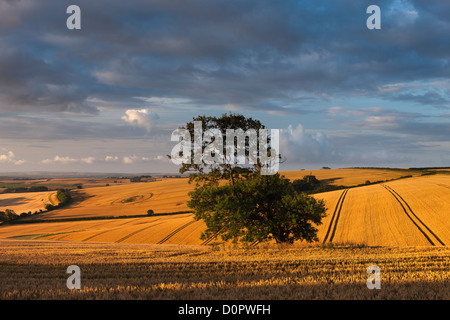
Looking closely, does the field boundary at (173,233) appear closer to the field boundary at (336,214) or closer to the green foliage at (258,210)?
the green foliage at (258,210)

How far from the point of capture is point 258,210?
30594 millimetres

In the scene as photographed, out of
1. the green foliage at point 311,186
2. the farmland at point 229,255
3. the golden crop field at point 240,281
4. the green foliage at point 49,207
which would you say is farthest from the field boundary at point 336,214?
the green foliage at point 49,207

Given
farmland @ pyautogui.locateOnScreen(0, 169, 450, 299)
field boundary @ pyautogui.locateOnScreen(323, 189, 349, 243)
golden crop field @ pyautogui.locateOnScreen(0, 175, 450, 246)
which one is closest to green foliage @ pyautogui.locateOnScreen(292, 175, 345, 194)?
farmland @ pyautogui.locateOnScreen(0, 169, 450, 299)

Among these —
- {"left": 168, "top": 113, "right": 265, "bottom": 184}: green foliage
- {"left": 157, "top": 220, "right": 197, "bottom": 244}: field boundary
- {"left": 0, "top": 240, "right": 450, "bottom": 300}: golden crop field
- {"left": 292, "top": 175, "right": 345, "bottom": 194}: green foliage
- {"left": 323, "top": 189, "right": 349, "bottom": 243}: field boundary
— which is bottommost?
{"left": 157, "top": 220, "right": 197, "bottom": 244}: field boundary

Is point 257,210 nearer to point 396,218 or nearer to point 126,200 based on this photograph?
point 396,218

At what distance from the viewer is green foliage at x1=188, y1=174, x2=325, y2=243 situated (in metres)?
29.2

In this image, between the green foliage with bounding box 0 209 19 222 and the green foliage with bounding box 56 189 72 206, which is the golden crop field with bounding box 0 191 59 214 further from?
the green foliage with bounding box 0 209 19 222

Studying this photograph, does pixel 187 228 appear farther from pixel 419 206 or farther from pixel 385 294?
pixel 385 294

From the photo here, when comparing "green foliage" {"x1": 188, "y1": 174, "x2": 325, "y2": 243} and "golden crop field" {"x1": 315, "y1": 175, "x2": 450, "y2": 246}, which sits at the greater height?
"green foliage" {"x1": 188, "y1": 174, "x2": 325, "y2": 243}

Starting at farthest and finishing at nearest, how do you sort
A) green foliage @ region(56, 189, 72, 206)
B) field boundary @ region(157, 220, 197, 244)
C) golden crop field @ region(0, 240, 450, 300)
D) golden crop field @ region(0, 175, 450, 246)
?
green foliage @ region(56, 189, 72, 206)
field boundary @ region(157, 220, 197, 244)
golden crop field @ region(0, 175, 450, 246)
golden crop field @ region(0, 240, 450, 300)

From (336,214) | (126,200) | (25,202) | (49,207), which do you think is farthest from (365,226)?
(25,202)

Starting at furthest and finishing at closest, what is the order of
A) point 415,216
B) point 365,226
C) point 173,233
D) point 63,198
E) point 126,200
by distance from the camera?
point 63,198 → point 126,200 → point 173,233 → point 415,216 → point 365,226

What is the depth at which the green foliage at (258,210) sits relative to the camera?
2916 cm
